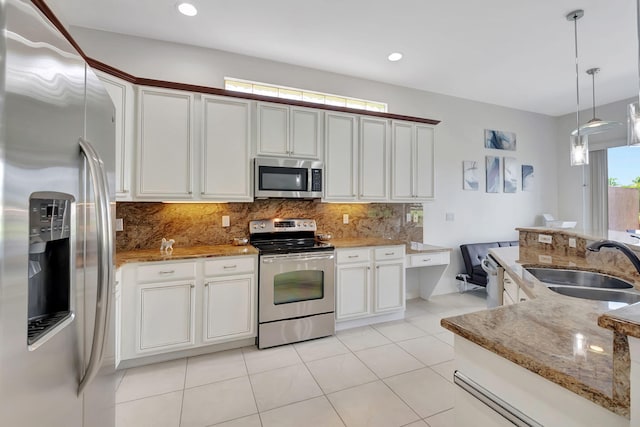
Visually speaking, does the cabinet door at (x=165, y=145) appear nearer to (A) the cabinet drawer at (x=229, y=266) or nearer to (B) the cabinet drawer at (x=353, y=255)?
(A) the cabinet drawer at (x=229, y=266)

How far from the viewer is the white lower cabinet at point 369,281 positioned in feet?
10.2

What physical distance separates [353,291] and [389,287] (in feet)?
1.55

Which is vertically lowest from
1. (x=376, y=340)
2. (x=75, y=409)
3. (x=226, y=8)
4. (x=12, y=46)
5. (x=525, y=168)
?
(x=376, y=340)

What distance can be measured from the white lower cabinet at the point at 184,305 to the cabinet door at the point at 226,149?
2.28 ft

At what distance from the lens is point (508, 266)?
2.02 meters

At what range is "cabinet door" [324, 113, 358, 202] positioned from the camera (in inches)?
129

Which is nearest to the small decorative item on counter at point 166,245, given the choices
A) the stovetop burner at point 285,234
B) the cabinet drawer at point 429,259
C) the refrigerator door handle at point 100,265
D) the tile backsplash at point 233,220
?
the tile backsplash at point 233,220

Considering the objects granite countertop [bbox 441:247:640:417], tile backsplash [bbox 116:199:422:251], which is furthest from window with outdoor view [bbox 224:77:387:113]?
granite countertop [bbox 441:247:640:417]

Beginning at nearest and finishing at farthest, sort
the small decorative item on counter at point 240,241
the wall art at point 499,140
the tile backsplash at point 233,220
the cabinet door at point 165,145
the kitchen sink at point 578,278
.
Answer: the kitchen sink at point 578,278, the cabinet door at point 165,145, the tile backsplash at point 233,220, the small decorative item on counter at point 240,241, the wall art at point 499,140

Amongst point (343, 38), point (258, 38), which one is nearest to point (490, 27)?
point (343, 38)

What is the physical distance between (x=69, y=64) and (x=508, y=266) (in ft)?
8.20

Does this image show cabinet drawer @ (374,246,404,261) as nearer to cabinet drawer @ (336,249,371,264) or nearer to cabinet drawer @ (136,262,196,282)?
cabinet drawer @ (336,249,371,264)

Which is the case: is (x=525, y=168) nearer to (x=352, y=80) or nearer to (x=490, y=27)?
(x=490, y=27)

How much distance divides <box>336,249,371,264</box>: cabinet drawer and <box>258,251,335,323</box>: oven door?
0.14 meters
